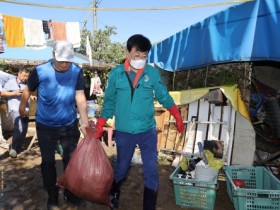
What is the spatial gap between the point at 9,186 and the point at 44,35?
22.6 ft

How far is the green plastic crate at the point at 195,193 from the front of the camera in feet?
12.1

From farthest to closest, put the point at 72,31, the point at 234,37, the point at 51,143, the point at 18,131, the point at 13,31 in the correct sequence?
the point at 72,31
the point at 13,31
the point at 18,131
the point at 234,37
the point at 51,143

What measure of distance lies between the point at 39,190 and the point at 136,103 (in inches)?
85.6

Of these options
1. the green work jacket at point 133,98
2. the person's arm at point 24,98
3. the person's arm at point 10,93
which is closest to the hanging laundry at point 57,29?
the person's arm at point 10,93

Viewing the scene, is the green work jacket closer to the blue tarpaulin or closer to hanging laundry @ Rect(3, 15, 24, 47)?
the blue tarpaulin

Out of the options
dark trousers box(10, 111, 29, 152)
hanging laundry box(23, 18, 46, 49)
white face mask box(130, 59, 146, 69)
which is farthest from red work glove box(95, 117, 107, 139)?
hanging laundry box(23, 18, 46, 49)

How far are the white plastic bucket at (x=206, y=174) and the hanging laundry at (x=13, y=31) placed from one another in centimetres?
768

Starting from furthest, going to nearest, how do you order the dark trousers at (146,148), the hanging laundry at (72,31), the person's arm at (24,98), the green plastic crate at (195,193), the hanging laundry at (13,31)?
the hanging laundry at (72,31) → the hanging laundry at (13,31) → the green plastic crate at (195,193) → the person's arm at (24,98) → the dark trousers at (146,148)

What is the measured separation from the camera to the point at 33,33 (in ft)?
32.3

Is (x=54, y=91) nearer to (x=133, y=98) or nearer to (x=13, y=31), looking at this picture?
(x=133, y=98)

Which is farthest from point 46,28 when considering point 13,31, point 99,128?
point 99,128

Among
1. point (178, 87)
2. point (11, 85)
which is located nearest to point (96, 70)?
point (178, 87)

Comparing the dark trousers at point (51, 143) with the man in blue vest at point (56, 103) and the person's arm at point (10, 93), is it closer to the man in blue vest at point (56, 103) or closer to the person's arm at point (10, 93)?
the man in blue vest at point (56, 103)

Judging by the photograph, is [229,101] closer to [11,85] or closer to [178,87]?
[178,87]
